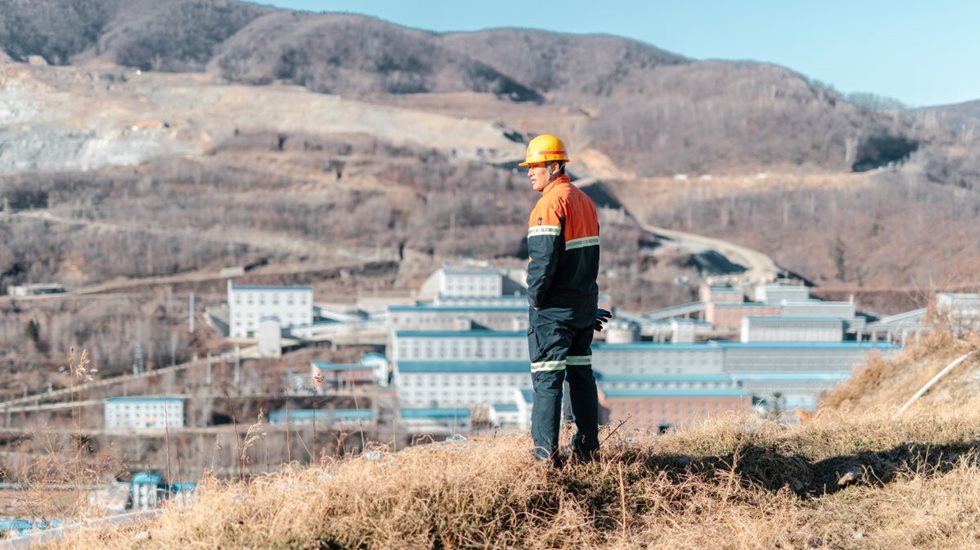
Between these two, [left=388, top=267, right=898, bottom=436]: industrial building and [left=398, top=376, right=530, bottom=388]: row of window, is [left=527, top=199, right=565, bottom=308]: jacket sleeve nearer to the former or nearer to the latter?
[left=388, top=267, right=898, bottom=436]: industrial building

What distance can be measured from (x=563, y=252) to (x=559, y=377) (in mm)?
389

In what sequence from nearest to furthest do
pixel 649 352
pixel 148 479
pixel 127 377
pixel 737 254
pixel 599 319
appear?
1. pixel 599 319
2. pixel 148 479
3. pixel 649 352
4. pixel 127 377
5. pixel 737 254

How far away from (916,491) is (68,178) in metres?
40.6

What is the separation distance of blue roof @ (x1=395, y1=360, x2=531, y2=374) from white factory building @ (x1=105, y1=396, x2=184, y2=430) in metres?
4.77

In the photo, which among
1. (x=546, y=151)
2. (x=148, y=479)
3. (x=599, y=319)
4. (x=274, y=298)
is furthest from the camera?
(x=274, y=298)

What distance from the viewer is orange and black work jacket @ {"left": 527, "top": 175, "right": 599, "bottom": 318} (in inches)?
109

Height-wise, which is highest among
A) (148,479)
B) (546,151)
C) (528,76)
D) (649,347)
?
(528,76)

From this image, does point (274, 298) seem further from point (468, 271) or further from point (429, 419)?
point (429, 419)

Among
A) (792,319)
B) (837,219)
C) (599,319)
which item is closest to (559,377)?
(599,319)

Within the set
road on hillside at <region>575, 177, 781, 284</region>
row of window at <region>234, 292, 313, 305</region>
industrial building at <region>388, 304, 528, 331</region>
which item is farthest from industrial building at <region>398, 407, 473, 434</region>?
road on hillside at <region>575, 177, 781, 284</region>

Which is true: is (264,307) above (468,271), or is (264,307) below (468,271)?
below

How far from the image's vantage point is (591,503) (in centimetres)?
257

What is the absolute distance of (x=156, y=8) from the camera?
280ft

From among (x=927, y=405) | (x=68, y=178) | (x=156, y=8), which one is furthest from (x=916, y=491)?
(x=156, y=8)
